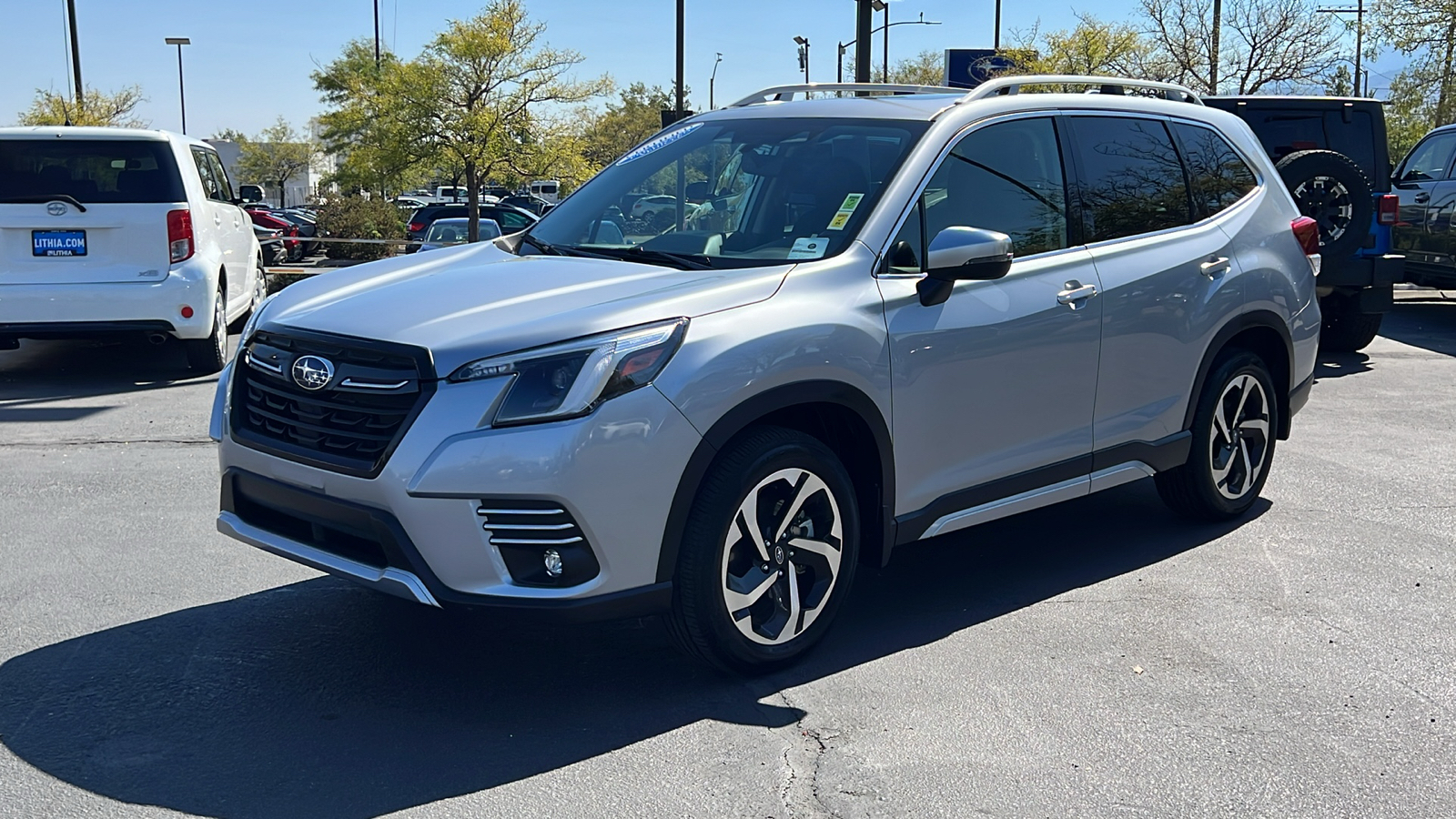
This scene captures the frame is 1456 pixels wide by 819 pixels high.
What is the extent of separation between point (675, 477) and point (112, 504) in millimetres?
3787

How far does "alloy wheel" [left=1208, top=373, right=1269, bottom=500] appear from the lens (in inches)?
231

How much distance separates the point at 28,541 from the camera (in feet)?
18.6

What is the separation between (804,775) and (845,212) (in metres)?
1.92

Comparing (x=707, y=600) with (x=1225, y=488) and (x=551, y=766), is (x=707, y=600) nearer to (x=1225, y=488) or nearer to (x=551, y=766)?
(x=551, y=766)

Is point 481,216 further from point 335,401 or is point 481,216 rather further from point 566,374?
point 566,374

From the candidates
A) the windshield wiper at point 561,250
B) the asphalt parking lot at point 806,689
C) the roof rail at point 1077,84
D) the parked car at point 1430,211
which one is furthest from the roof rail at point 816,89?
the parked car at point 1430,211

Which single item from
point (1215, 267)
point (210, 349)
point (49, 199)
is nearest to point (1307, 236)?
point (1215, 267)

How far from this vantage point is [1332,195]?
993 cm

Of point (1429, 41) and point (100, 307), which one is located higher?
point (1429, 41)

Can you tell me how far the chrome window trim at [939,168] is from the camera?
4445mm

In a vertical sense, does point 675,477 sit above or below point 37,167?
below

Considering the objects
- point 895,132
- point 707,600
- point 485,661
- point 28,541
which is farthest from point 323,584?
point 895,132

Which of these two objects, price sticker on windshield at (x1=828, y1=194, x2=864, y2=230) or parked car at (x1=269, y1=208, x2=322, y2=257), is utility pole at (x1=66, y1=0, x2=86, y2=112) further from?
price sticker on windshield at (x1=828, y1=194, x2=864, y2=230)

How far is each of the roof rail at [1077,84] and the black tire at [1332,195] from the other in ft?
10.2
